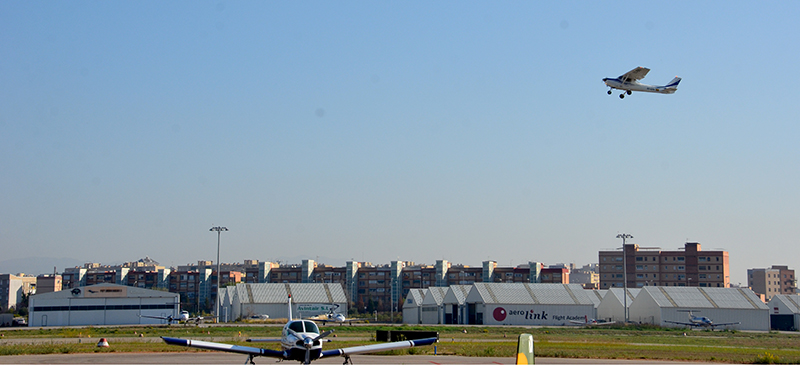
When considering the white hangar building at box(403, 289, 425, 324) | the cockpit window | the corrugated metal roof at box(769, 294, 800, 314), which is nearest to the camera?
the cockpit window

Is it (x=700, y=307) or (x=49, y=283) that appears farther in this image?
(x=49, y=283)

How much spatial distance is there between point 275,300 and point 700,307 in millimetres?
56027

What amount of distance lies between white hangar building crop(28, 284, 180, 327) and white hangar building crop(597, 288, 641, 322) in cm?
5335

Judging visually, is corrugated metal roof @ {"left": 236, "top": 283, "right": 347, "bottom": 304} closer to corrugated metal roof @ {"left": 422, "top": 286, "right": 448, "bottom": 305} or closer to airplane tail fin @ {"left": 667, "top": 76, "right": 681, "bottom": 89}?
corrugated metal roof @ {"left": 422, "top": 286, "right": 448, "bottom": 305}

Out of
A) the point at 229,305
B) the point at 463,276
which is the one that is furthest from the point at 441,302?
the point at 463,276

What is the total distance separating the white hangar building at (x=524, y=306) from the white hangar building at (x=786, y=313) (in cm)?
2760

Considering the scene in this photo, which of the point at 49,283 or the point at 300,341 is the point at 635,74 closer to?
the point at 300,341

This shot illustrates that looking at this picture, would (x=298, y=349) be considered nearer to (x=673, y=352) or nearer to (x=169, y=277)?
(x=673, y=352)

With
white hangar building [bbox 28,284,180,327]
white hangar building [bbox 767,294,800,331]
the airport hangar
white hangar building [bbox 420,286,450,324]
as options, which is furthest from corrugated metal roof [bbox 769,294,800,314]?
white hangar building [bbox 28,284,180,327]

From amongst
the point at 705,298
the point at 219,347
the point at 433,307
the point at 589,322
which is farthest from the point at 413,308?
the point at 219,347

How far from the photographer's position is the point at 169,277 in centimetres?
14750

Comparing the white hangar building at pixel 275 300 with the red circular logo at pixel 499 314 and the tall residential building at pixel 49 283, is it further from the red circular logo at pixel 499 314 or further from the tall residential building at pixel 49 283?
the tall residential building at pixel 49 283

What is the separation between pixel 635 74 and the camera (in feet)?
154

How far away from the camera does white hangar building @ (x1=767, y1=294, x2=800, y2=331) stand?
90.1 meters
